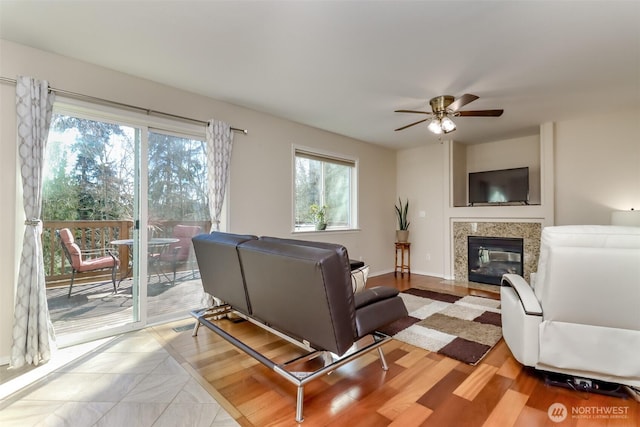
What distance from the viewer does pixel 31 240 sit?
2330mm

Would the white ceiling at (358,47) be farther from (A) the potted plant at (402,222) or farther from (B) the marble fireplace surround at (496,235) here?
(A) the potted plant at (402,222)

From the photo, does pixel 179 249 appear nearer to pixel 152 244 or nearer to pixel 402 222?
pixel 152 244

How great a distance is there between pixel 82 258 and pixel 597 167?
6458 mm

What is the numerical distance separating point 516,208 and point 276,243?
4.41 meters

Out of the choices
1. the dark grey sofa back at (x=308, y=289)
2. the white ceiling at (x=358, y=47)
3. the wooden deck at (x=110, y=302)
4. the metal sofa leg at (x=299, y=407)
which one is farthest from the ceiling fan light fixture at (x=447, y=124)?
the wooden deck at (x=110, y=302)

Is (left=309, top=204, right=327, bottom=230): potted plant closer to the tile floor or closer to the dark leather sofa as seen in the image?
the dark leather sofa

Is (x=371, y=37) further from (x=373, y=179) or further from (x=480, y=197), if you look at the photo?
(x=480, y=197)

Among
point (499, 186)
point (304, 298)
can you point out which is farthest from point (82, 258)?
point (499, 186)

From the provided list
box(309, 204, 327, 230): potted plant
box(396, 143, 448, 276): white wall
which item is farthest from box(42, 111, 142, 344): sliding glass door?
box(396, 143, 448, 276): white wall

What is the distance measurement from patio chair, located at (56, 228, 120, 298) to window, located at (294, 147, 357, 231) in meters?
2.30

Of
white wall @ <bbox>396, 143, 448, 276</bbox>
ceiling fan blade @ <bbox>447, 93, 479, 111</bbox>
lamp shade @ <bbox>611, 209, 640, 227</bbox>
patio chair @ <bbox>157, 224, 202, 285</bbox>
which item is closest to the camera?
ceiling fan blade @ <bbox>447, 93, 479, 111</bbox>

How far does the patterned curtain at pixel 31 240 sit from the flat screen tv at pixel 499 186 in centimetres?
586

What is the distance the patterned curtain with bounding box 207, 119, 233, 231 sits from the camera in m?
3.38

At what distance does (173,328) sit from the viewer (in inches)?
119
